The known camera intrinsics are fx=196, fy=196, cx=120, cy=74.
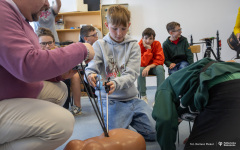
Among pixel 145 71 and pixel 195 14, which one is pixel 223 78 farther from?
pixel 195 14

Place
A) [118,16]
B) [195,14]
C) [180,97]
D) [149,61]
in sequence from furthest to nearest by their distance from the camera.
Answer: [195,14] < [149,61] < [118,16] < [180,97]

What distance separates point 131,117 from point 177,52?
74.2 inches

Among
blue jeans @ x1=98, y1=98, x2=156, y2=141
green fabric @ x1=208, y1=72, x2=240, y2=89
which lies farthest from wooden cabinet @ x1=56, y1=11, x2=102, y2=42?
green fabric @ x1=208, y1=72, x2=240, y2=89

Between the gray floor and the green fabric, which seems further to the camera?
the gray floor

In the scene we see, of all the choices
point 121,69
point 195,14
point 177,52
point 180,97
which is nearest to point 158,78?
point 177,52

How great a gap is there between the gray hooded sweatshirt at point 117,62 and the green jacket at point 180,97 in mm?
492

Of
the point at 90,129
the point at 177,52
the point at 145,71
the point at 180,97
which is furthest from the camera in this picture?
the point at 177,52

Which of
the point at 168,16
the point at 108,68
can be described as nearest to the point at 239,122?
the point at 108,68

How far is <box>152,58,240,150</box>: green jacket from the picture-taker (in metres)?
0.84

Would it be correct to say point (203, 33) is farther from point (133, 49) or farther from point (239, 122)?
point (239, 122)

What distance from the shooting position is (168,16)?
425 cm

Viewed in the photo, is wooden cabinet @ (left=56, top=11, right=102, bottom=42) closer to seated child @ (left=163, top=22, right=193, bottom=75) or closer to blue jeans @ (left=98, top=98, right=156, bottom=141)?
seated child @ (left=163, top=22, right=193, bottom=75)

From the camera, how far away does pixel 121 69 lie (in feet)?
5.08

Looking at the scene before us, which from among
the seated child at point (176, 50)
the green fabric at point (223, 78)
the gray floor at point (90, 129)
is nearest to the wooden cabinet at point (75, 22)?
the seated child at point (176, 50)
